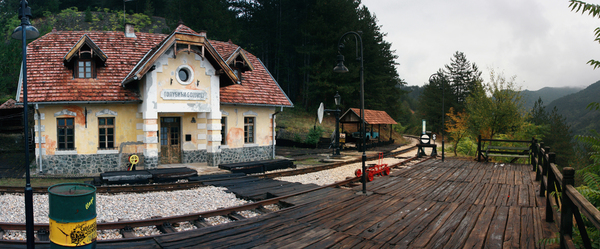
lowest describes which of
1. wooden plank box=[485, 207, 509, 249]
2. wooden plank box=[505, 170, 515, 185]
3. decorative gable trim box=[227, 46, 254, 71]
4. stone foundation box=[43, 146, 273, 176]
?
wooden plank box=[505, 170, 515, 185]

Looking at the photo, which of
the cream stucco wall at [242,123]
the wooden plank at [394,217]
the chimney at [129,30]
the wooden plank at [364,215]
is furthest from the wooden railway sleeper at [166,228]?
the chimney at [129,30]

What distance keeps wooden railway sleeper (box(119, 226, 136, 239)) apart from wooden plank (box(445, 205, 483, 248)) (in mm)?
5577

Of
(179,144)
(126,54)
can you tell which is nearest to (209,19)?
(126,54)

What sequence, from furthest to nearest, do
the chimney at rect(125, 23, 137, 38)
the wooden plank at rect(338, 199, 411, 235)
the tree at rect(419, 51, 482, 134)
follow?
the tree at rect(419, 51, 482, 134) < the chimney at rect(125, 23, 137, 38) < the wooden plank at rect(338, 199, 411, 235)

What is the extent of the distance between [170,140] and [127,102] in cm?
297

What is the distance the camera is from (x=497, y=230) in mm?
6062

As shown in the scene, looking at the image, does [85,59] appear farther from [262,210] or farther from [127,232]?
[262,210]

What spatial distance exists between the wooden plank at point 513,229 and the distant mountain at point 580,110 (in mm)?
85418

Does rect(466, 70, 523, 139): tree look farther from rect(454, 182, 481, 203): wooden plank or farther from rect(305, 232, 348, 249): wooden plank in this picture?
rect(305, 232, 348, 249): wooden plank

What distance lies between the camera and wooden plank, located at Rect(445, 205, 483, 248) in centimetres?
546

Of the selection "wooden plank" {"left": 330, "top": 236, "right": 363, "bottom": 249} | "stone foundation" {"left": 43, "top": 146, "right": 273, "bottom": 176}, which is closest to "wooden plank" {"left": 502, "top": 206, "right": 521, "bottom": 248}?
"wooden plank" {"left": 330, "top": 236, "right": 363, "bottom": 249}

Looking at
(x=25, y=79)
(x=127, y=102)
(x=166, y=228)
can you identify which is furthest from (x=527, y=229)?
(x=127, y=102)

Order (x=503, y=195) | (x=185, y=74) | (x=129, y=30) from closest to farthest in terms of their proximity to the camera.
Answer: (x=503, y=195) < (x=185, y=74) < (x=129, y=30)

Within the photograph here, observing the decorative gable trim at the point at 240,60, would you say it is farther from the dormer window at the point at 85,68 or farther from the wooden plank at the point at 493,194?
the wooden plank at the point at 493,194
